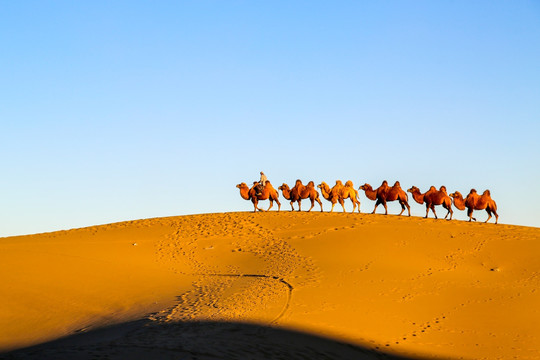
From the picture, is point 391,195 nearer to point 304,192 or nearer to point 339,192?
point 339,192

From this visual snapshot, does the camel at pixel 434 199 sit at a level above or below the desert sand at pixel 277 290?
above

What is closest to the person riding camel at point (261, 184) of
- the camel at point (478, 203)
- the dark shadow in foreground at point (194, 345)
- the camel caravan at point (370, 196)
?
the camel caravan at point (370, 196)

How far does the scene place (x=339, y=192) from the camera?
31.2 meters

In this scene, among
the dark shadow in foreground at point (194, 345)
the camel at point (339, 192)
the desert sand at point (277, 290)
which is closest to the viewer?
the dark shadow in foreground at point (194, 345)

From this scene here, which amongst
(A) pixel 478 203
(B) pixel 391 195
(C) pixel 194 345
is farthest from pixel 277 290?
(A) pixel 478 203

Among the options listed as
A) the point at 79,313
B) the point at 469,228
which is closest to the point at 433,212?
the point at 469,228

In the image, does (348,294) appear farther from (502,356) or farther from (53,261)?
(53,261)

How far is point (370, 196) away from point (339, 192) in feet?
4.90

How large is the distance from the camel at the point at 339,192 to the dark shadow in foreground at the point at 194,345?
18725mm

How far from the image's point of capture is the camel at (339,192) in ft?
102

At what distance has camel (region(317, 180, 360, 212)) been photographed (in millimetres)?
31180

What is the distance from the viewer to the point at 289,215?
30.0 m

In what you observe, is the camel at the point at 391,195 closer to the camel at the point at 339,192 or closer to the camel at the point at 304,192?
the camel at the point at 339,192

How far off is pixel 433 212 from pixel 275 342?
20.1 meters
